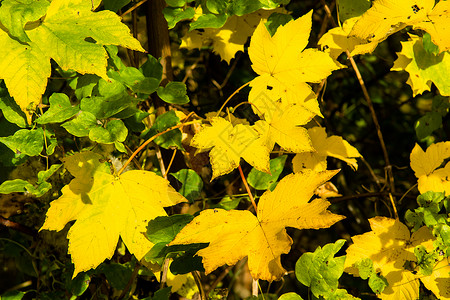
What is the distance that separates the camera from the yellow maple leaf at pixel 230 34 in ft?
4.46

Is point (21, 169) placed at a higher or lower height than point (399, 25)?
lower

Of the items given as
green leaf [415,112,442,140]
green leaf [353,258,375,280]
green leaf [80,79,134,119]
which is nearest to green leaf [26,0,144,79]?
green leaf [80,79,134,119]

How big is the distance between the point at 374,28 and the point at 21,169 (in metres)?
0.98

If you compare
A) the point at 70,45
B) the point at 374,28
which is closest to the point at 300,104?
the point at 374,28

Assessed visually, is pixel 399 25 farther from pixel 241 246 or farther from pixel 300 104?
pixel 241 246

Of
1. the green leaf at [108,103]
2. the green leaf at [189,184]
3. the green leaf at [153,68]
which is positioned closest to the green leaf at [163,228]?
the green leaf at [189,184]

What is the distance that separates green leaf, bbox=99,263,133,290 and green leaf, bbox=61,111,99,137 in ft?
1.43

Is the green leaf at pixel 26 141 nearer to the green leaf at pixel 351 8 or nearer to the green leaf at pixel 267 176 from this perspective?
the green leaf at pixel 267 176

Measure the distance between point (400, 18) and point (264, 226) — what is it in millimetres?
552

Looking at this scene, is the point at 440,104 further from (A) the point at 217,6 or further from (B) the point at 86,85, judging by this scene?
(B) the point at 86,85

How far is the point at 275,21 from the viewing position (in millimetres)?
1275

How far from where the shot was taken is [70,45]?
0.96 meters

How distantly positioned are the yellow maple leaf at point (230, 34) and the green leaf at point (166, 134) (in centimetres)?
36

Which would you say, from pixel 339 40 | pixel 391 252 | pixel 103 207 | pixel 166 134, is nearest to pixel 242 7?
pixel 339 40
